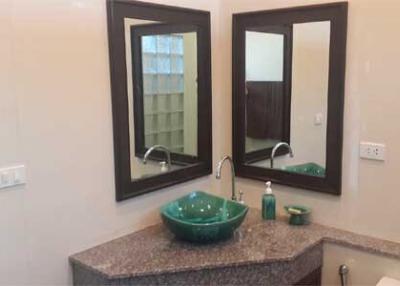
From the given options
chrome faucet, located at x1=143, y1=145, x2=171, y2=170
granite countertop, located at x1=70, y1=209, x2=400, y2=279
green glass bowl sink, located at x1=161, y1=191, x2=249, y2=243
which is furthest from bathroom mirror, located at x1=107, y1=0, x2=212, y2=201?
granite countertop, located at x1=70, y1=209, x2=400, y2=279

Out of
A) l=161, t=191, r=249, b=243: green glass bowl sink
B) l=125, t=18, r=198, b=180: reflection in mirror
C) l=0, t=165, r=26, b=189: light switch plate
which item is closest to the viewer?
l=0, t=165, r=26, b=189: light switch plate

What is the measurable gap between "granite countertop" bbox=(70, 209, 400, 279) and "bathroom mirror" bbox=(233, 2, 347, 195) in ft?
1.02

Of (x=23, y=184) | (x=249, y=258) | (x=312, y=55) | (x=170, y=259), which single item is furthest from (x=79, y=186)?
(x=312, y=55)

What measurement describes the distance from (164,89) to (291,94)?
2.67 ft

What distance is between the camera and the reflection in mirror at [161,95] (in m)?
2.52

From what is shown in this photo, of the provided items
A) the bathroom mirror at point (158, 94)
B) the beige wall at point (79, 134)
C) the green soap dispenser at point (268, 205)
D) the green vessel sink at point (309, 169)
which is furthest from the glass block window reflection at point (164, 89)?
the green vessel sink at point (309, 169)

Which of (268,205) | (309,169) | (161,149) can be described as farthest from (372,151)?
(161,149)

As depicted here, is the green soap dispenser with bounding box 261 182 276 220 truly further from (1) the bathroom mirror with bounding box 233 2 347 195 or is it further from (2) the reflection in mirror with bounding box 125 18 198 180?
(2) the reflection in mirror with bounding box 125 18 198 180

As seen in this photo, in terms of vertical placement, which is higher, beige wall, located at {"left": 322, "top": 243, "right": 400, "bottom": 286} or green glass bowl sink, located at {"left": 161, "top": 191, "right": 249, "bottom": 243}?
green glass bowl sink, located at {"left": 161, "top": 191, "right": 249, "bottom": 243}

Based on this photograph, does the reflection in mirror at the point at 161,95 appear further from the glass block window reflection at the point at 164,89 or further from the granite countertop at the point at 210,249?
the granite countertop at the point at 210,249

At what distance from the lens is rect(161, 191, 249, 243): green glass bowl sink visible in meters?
2.32

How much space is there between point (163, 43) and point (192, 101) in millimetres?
449

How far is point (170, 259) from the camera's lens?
2230 millimetres

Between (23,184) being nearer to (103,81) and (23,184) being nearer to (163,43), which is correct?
(103,81)
